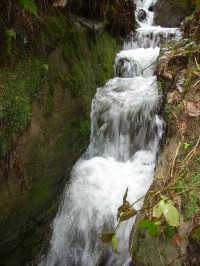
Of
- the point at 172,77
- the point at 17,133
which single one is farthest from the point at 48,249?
the point at 172,77

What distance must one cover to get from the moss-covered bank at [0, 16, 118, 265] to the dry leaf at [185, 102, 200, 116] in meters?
1.77

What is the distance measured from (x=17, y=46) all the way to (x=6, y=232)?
232 centimetres

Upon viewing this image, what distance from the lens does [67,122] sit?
4.16 metres

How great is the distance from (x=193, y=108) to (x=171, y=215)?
1662 mm

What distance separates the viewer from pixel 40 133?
3.63 metres

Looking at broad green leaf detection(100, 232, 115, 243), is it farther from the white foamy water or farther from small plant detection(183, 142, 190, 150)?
the white foamy water

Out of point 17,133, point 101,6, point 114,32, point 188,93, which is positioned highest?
point 101,6

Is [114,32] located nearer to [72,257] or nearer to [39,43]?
[39,43]

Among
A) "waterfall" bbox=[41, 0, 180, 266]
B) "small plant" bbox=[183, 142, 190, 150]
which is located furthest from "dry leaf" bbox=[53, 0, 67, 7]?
"small plant" bbox=[183, 142, 190, 150]

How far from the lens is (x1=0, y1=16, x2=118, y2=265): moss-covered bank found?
325 centimetres

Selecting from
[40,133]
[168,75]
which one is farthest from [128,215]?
[168,75]

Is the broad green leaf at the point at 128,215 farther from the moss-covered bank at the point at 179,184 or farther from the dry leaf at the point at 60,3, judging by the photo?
the dry leaf at the point at 60,3

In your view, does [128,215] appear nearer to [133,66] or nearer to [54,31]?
[54,31]

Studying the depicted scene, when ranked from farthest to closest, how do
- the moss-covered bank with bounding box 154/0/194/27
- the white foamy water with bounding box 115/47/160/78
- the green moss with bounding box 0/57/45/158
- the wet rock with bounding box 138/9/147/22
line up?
the wet rock with bounding box 138/9/147/22 < the moss-covered bank with bounding box 154/0/194/27 < the white foamy water with bounding box 115/47/160/78 < the green moss with bounding box 0/57/45/158
